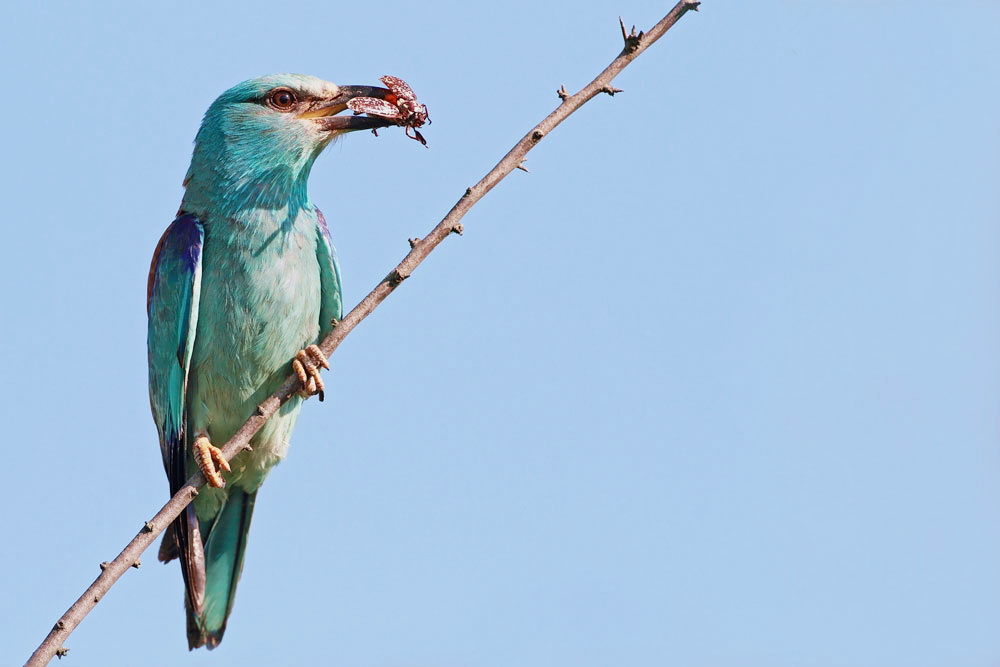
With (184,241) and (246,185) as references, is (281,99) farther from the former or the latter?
(184,241)

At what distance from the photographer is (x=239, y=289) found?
16.8 feet

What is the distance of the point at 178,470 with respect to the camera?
5.21 meters

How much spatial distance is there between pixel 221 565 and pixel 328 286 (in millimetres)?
1558

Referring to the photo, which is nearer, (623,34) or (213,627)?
(623,34)

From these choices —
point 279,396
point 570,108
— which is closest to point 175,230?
point 279,396

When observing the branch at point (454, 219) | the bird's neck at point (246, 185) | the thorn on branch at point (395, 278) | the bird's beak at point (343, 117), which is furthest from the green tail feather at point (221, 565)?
the thorn on branch at point (395, 278)

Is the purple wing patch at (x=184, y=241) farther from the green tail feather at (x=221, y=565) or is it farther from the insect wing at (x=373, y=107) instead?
the green tail feather at (x=221, y=565)

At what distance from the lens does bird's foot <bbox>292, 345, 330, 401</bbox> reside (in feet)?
16.2

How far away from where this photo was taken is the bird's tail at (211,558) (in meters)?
5.39

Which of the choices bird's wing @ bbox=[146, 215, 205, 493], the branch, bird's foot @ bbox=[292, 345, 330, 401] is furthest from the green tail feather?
the branch

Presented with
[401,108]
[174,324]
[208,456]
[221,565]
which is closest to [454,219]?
[401,108]

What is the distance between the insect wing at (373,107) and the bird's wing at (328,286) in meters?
0.66

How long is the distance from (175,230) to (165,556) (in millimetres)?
1612

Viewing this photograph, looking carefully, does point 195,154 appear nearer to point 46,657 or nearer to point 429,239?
point 429,239
